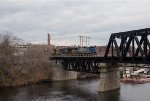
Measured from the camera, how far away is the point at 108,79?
275 feet

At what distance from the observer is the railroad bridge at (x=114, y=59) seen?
60.8 metres

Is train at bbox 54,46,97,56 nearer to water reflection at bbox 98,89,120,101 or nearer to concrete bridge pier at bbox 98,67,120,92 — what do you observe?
concrete bridge pier at bbox 98,67,120,92

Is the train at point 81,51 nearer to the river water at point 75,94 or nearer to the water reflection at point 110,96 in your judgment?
the river water at point 75,94

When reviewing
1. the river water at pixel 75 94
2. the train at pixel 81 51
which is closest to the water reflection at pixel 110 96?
the river water at pixel 75 94

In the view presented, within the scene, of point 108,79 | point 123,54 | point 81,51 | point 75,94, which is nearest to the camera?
point 123,54

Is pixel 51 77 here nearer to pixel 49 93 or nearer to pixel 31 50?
pixel 31 50

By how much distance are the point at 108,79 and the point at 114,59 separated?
1000 centimetres

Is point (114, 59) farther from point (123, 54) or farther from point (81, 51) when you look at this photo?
point (81, 51)

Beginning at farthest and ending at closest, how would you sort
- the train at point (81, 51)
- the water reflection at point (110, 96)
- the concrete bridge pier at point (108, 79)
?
the train at point (81, 51) < the concrete bridge pier at point (108, 79) < the water reflection at point (110, 96)

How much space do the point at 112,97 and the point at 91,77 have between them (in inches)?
1870

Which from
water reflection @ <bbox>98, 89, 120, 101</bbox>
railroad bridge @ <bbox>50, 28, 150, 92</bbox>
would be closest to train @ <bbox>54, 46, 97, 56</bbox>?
railroad bridge @ <bbox>50, 28, 150, 92</bbox>

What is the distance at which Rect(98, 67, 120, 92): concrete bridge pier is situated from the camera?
82.6 m

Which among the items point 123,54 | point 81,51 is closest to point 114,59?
point 123,54

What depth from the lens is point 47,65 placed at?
11950 cm
